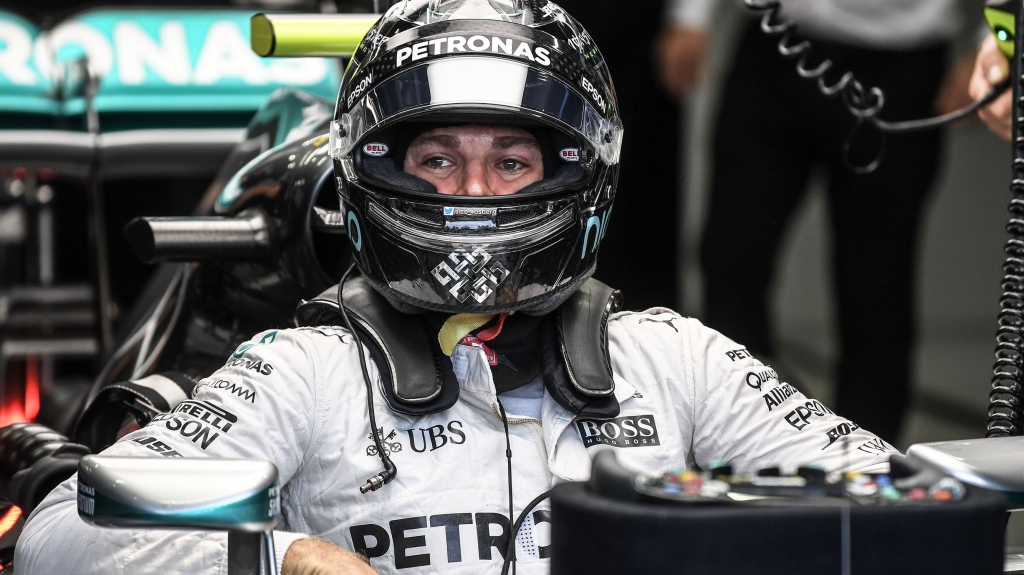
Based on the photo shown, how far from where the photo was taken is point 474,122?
1769 mm

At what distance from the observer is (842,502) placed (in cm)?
96

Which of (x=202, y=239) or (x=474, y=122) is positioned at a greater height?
(x=474, y=122)

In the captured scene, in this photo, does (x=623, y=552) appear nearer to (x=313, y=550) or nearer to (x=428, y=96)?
(x=313, y=550)

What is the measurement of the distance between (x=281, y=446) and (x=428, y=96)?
47 centimetres

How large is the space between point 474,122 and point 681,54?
180 centimetres

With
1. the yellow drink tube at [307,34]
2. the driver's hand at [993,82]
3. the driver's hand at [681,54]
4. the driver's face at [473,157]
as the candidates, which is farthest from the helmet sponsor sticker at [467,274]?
the driver's hand at [681,54]

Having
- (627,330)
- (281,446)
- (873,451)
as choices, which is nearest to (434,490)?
(281,446)

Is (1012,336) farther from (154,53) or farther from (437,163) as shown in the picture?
(154,53)

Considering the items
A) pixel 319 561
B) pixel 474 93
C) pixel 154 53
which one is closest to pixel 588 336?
pixel 474 93

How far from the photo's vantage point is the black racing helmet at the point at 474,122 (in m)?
1.67

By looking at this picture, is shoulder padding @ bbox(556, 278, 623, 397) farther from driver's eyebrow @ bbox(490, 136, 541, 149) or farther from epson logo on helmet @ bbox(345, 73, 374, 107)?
epson logo on helmet @ bbox(345, 73, 374, 107)

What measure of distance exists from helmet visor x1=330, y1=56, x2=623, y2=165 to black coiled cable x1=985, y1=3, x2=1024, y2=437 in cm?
59

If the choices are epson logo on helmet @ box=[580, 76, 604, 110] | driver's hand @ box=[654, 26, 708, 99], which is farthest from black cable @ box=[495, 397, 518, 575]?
driver's hand @ box=[654, 26, 708, 99]

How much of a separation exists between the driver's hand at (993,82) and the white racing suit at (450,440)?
636 mm
